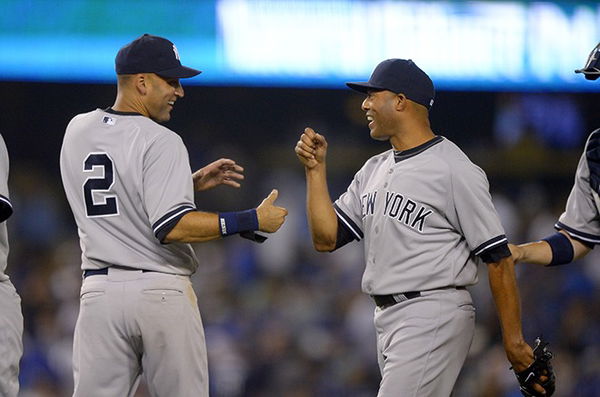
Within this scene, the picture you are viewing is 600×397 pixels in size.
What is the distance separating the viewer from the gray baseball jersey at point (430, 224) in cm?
323

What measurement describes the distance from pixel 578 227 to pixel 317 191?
0.97 metres

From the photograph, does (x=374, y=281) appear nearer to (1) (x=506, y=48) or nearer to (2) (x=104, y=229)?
(2) (x=104, y=229)

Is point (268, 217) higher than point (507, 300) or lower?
higher

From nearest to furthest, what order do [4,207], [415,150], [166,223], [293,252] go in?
[4,207]
[166,223]
[415,150]
[293,252]

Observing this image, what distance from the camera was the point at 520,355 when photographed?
320 cm

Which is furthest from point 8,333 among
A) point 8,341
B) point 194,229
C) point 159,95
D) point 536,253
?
point 536,253

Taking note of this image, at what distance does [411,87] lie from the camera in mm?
3422

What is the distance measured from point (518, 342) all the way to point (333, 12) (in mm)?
4348

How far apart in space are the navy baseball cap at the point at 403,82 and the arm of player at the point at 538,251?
0.60 m

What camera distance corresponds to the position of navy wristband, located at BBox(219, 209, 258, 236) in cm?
313

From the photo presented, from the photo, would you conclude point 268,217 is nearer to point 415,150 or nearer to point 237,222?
point 237,222

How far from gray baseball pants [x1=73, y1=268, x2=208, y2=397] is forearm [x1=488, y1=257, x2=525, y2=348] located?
95 cm

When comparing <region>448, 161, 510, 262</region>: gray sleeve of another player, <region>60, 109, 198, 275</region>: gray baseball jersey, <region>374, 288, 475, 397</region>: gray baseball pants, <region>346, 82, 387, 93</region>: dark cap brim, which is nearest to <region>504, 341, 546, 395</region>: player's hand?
<region>374, 288, 475, 397</region>: gray baseball pants

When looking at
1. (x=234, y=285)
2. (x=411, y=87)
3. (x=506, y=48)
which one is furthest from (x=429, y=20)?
(x=411, y=87)
